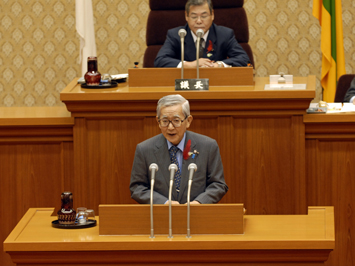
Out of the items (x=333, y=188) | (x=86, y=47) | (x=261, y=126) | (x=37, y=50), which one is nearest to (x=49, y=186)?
(x=261, y=126)

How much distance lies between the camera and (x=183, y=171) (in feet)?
9.66

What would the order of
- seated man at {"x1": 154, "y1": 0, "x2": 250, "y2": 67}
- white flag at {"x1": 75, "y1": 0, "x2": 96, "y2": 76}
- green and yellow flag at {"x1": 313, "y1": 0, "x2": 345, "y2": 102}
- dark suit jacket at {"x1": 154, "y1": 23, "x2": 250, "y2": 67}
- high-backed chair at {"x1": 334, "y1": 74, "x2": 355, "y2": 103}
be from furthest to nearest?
green and yellow flag at {"x1": 313, "y1": 0, "x2": 345, "y2": 102} < white flag at {"x1": 75, "y1": 0, "x2": 96, "y2": 76} < high-backed chair at {"x1": 334, "y1": 74, "x2": 355, "y2": 103} < dark suit jacket at {"x1": 154, "y1": 23, "x2": 250, "y2": 67} < seated man at {"x1": 154, "y1": 0, "x2": 250, "y2": 67}

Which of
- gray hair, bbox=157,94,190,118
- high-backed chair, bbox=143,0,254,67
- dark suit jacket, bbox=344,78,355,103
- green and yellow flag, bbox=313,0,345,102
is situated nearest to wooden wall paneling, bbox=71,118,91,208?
gray hair, bbox=157,94,190,118

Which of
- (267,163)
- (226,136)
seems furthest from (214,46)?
(267,163)

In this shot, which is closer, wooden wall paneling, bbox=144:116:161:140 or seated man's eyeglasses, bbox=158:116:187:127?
seated man's eyeglasses, bbox=158:116:187:127

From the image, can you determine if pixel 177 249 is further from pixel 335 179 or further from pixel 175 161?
pixel 335 179

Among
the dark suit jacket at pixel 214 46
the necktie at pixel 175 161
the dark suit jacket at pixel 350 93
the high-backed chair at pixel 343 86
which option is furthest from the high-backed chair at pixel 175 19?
the necktie at pixel 175 161

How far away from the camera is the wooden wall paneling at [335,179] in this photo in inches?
134

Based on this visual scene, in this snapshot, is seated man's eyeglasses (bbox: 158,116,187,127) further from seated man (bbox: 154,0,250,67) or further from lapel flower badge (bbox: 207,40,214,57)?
lapel flower badge (bbox: 207,40,214,57)

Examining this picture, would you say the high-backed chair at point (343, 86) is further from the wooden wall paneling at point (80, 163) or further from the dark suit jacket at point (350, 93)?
the wooden wall paneling at point (80, 163)

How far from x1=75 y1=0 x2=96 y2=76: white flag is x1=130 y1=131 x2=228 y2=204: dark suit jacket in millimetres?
2552

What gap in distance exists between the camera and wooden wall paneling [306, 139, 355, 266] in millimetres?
3400

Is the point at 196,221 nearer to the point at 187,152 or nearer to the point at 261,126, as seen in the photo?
the point at 187,152

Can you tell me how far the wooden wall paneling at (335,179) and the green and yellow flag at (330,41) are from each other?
7.92ft
